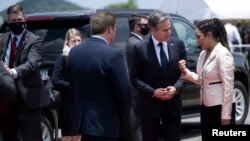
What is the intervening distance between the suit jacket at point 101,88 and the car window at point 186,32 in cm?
485

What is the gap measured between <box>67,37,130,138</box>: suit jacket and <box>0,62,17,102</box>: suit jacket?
1.05 meters

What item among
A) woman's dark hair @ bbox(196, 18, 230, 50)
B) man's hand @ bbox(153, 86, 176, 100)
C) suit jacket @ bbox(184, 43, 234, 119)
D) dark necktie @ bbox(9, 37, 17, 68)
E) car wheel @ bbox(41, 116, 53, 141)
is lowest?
car wheel @ bbox(41, 116, 53, 141)

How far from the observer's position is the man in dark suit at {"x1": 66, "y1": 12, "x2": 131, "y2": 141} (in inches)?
245

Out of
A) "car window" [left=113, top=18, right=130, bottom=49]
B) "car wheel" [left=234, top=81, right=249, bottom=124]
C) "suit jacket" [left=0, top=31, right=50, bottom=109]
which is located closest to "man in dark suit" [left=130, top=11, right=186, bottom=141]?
"suit jacket" [left=0, top=31, right=50, bottom=109]

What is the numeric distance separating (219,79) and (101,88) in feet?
Result: 4.55

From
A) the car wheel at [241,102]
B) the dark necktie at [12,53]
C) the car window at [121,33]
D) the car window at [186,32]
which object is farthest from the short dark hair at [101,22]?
the car wheel at [241,102]

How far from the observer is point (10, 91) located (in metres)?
7.09

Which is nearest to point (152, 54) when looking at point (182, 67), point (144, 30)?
point (182, 67)

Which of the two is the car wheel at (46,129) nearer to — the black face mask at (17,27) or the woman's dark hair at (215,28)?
the black face mask at (17,27)

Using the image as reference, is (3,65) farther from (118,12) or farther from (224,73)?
(118,12)

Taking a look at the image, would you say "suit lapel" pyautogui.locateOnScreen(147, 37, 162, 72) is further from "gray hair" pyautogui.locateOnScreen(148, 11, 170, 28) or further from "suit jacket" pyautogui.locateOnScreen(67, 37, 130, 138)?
"suit jacket" pyautogui.locateOnScreen(67, 37, 130, 138)

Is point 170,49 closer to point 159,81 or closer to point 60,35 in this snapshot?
point 159,81

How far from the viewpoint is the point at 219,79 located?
23.0 ft

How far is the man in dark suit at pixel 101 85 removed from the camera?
20.5 ft
